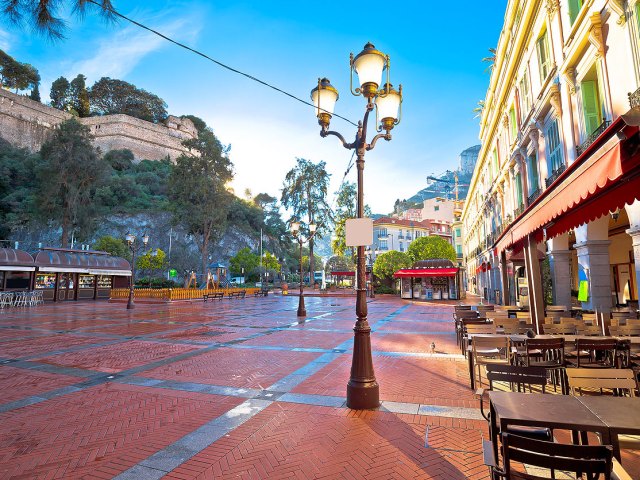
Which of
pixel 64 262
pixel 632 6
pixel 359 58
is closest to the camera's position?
pixel 359 58

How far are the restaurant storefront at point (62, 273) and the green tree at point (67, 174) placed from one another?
1285cm

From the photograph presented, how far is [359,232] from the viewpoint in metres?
5.13

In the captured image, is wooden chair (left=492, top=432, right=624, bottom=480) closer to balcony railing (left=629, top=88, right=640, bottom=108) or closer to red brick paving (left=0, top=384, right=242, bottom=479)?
red brick paving (left=0, top=384, right=242, bottom=479)

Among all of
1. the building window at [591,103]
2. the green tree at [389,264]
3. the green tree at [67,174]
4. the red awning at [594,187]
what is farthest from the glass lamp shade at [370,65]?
the green tree at [67,174]

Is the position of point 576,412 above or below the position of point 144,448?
above

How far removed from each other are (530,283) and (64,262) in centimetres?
2892

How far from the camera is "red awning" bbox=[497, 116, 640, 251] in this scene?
3.42 meters

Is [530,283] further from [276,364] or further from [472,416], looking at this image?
[276,364]

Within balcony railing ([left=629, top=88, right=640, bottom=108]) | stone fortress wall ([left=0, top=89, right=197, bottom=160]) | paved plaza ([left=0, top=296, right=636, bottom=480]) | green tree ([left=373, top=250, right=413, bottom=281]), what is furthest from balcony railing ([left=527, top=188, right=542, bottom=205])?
stone fortress wall ([left=0, top=89, right=197, bottom=160])

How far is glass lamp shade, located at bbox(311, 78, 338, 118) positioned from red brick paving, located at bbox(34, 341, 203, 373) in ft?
20.5

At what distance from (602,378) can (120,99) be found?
98245 mm

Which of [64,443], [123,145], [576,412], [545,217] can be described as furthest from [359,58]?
[123,145]

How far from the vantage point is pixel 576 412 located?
246 cm

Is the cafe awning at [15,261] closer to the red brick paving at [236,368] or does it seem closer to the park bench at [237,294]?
the park bench at [237,294]
